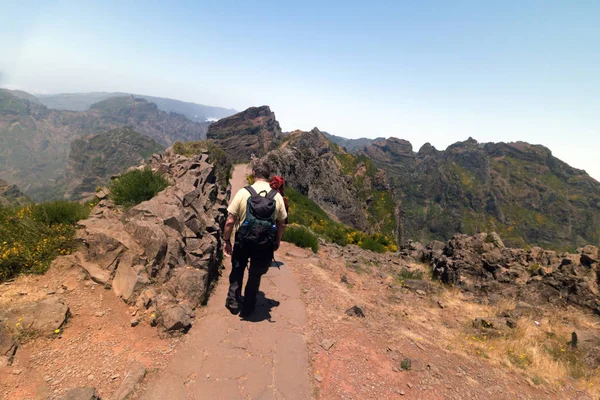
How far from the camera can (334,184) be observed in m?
44.2

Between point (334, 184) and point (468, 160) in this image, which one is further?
point (468, 160)

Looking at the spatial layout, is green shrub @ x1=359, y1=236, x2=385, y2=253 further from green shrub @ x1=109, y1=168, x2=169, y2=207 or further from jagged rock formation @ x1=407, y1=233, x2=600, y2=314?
green shrub @ x1=109, y1=168, x2=169, y2=207

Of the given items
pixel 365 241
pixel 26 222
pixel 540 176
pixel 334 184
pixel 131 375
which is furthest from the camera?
pixel 540 176

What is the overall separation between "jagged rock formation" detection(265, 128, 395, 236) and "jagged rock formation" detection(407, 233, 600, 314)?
13660 mm

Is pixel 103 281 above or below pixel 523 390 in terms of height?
above

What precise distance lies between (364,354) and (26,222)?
24.2 ft

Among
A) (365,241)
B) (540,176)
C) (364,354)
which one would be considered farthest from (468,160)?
(364,354)

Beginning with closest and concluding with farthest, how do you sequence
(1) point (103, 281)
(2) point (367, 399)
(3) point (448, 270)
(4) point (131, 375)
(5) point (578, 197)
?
(4) point (131, 375) < (2) point (367, 399) < (1) point (103, 281) < (3) point (448, 270) < (5) point (578, 197)

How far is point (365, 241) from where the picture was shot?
17625 mm

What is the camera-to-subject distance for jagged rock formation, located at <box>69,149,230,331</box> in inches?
201

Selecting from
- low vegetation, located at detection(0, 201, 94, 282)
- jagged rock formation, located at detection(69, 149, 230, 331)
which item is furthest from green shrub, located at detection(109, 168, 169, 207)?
low vegetation, located at detection(0, 201, 94, 282)

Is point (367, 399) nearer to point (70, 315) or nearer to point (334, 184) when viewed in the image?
point (70, 315)

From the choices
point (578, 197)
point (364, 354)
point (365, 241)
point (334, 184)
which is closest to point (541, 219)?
point (578, 197)

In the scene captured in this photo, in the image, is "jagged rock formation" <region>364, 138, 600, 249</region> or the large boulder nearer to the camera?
the large boulder
